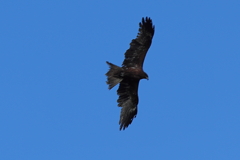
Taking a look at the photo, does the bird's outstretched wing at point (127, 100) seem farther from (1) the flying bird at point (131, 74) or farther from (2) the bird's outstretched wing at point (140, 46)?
(2) the bird's outstretched wing at point (140, 46)

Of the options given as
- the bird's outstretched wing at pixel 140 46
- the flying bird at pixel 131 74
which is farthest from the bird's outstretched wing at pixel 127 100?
the bird's outstretched wing at pixel 140 46

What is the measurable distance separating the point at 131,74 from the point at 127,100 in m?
1.45

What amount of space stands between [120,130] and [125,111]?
80 centimetres

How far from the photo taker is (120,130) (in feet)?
96.7

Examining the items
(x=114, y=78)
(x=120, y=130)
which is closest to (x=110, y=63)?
(x=114, y=78)

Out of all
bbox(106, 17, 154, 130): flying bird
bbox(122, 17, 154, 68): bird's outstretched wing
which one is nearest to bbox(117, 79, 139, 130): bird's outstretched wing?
bbox(106, 17, 154, 130): flying bird

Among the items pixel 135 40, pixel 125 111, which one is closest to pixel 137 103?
pixel 125 111

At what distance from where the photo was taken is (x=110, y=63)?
28.6 meters

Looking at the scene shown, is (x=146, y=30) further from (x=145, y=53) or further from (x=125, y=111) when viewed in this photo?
(x=125, y=111)

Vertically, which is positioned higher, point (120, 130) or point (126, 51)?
point (126, 51)

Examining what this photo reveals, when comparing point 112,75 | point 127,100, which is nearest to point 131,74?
point 112,75

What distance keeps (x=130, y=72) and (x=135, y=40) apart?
124cm

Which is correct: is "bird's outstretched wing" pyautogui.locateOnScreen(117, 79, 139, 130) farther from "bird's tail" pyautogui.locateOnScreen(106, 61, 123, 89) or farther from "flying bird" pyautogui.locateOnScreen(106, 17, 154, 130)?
"bird's tail" pyautogui.locateOnScreen(106, 61, 123, 89)

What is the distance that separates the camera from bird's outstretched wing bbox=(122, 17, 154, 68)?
2895 centimetres
